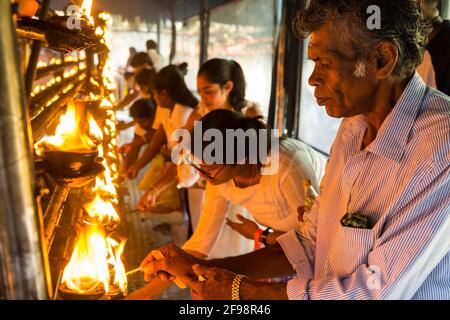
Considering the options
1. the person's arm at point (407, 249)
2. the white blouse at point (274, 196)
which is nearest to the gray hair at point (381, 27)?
the person's arm at point (407, 249)

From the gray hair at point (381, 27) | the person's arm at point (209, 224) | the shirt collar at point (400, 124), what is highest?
the gray hair at point (381, 27)

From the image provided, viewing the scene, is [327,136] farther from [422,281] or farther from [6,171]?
[6,171]

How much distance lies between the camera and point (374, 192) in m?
1.53

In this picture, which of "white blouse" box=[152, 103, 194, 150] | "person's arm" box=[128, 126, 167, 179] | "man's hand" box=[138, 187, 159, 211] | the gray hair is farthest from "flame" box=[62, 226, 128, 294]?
"person's arm" box=[128, 126, 167, 179]

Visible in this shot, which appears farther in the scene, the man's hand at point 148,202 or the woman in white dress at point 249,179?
the man's hand at point 148,202

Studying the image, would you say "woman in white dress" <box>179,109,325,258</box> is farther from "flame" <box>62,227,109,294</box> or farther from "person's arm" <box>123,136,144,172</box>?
"person's arm" <box>123,136,144,172</box>

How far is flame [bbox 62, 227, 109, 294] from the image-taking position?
1.03 metres

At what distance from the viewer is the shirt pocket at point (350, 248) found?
4.81 ft

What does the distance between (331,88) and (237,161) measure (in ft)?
3.20

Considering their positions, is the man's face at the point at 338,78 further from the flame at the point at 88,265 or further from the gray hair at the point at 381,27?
the flame at the point at 88,265

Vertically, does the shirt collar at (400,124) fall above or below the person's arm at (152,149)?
above

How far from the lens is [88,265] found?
3.65 feet

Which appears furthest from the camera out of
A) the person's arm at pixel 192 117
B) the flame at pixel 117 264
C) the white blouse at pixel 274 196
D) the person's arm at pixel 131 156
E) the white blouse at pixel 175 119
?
the person's arm at pixel 131 156

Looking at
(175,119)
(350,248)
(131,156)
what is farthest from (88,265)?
(131,156)
